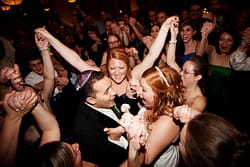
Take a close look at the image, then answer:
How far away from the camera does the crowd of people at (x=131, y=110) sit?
1.12 meters

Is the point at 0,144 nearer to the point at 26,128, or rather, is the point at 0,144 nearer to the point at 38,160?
the point at 38,160

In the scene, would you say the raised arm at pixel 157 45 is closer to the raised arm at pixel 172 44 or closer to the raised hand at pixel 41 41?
the raised arm at pixel 172 44

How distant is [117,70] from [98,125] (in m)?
0.86

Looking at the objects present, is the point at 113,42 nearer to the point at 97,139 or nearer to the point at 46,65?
the point at 46,65

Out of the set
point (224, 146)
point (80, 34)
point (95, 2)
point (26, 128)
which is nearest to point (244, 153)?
point (224, 146)

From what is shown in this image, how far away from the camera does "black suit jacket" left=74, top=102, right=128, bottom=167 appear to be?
159 centimetres

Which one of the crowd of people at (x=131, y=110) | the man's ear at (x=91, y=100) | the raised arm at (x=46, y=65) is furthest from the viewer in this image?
the raised arm at (x=46, y=65)

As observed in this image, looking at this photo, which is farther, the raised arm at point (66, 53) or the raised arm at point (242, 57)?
the raised arm at point (242, 57)

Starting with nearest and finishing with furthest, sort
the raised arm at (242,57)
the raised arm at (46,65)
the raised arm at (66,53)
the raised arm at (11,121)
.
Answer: the raised arm at (11,121) < the raised arm at (46,65) < the raised arm at (66,53) < the raised arm at (242,57)

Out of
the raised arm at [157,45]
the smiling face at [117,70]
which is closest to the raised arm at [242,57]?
the raised arm at [157,45]

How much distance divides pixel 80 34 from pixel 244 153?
5.23 metres

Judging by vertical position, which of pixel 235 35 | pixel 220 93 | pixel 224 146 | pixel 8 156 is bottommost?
pixel 220 93

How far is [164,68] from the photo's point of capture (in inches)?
70.6

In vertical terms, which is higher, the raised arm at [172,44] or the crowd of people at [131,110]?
the raised arm at [172,44]
